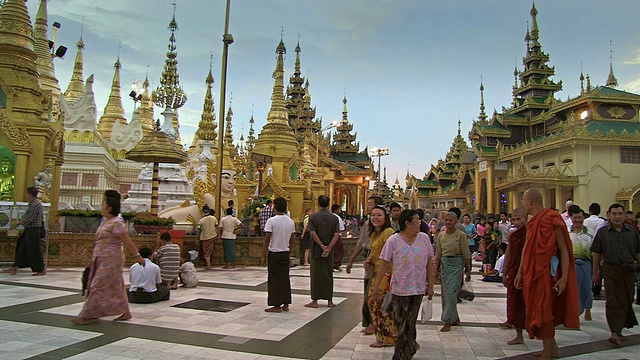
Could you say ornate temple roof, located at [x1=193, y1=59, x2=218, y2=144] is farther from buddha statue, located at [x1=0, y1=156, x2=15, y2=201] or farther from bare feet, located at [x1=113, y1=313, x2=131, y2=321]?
bare feet, located at [x1=113, y1=313, x2=131, y2=321]

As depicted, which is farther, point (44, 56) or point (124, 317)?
point (44, 56)

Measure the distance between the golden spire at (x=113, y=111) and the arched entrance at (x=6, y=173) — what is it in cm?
1996

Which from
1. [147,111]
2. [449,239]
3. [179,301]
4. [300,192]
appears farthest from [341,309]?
[147,111]

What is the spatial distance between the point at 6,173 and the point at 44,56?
14.5 m

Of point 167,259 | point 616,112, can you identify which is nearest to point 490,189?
point 616,112

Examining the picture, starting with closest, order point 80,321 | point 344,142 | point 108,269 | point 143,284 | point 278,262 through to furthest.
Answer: point 80,321, point 108,269, point 278,262, point 143,284, point 344,142

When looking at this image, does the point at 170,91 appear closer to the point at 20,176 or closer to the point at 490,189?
the point at 20,176

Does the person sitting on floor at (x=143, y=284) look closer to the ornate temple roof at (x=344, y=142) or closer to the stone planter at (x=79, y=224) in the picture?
the stone planter at (x=79, y=224)

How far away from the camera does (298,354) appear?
4805mm

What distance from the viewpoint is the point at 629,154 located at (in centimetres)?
2773

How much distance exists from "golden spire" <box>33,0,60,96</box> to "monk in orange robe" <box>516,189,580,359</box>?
26.6 meters

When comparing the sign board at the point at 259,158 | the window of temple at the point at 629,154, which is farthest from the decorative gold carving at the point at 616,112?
the sign board at the point at 259,158

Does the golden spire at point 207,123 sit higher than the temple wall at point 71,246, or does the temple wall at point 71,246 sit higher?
the golden spire at point 207,123

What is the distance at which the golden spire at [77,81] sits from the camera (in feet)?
108
